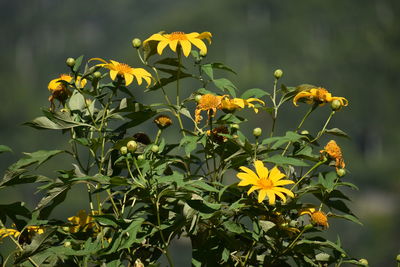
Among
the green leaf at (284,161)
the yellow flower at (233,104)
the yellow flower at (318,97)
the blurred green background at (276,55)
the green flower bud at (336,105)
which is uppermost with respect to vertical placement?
the yellow flower at (233,104)

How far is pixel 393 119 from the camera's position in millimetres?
127250

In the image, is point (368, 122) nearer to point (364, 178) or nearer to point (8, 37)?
point (364, 178)

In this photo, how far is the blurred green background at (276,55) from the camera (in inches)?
4724

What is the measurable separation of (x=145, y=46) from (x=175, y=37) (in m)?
0.11

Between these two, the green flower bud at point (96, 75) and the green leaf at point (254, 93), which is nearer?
the green flower bud at point (96, 75)

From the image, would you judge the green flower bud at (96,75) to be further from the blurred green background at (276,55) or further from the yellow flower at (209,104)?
the blurred green background at (276,55)

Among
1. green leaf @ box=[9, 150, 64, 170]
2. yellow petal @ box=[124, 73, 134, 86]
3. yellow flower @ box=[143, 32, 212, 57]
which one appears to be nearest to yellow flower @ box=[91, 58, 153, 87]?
yellow petal @ box=[124, 73, 134, 86]

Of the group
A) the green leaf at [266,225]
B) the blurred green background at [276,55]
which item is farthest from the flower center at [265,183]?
the blurred green background at [276,55]

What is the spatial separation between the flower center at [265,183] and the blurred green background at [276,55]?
9829 cm

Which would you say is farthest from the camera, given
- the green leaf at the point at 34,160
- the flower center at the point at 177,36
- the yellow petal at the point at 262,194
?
the flower center at the point at 177,36

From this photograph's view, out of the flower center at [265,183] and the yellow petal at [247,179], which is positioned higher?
the yellow petal at [247,179]

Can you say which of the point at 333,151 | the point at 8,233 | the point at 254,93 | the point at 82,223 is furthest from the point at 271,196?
the point at 8,233

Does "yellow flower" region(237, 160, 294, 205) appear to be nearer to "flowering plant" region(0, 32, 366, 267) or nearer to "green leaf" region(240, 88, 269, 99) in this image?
"flowering plant" region(0, 32, 366, 267)

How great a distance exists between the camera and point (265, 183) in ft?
6.61
